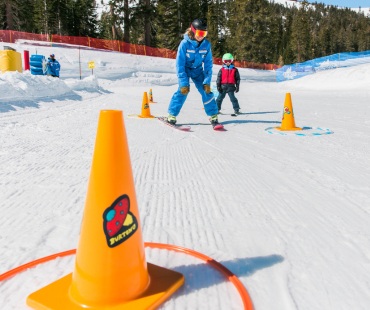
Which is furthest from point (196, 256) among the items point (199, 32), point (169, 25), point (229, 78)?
point (169, 25)

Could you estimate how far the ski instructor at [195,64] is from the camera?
21.0ft

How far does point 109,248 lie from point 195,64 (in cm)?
565

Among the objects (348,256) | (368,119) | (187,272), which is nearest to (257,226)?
(348,256)

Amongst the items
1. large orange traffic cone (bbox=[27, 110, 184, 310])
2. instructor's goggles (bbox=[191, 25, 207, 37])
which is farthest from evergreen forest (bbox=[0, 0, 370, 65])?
large orange traffic cone (bbox=[27, 110, 184, 310])

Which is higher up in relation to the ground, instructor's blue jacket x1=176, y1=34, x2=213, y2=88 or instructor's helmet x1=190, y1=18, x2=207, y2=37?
instructor's helmet x1=190, y1=18, x2=207, y2=37

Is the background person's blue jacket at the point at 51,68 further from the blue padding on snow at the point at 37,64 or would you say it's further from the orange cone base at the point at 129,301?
the orange cone base at the point at 129,301

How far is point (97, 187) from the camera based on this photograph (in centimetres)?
153

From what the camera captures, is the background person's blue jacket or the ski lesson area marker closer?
the ski lesson area marker

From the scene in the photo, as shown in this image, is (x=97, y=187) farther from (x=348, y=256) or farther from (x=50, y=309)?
(x=348, y=256)

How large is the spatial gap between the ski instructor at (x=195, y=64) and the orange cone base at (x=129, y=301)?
209 inches

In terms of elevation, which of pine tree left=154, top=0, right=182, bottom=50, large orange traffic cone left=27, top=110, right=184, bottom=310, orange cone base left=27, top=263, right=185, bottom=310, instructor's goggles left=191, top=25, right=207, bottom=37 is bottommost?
orange cone base left=27, top=263, right=185, bottom=310

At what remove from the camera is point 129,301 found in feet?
4.92

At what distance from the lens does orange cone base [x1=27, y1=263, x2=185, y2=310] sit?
148 cm

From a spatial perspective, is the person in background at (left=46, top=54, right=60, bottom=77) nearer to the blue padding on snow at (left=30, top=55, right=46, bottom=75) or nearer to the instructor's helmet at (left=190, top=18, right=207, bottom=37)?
the blue padding on snow at (left=30, top=55, right=46, bottom=75)
